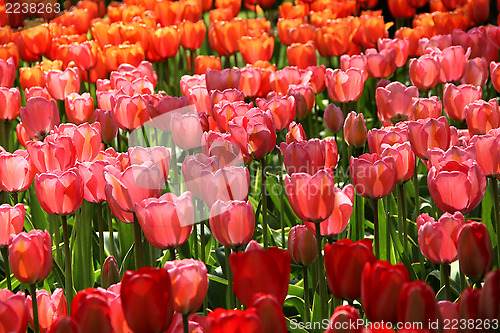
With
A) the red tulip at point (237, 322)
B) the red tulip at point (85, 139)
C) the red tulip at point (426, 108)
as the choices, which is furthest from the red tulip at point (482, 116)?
the red tulip at point (237, 322)

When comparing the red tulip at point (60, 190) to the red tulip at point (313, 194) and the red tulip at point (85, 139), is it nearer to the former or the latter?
the red tulip at point (85, 139)

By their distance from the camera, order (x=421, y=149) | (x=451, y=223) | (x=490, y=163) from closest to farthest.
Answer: (x=451, y=223) < (x=490, y=163) < (x=421, y=149)

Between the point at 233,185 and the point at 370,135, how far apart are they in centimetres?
57

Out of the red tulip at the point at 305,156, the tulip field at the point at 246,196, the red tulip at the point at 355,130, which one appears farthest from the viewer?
the red tulip at the point at 355,130

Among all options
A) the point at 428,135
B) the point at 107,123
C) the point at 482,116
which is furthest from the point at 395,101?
the point at 107,123

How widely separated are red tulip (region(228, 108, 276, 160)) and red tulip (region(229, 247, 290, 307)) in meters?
0.71

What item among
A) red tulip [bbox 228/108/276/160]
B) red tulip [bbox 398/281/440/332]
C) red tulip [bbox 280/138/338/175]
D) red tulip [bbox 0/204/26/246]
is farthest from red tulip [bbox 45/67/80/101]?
red tulip [bbox 398/281/440/332]

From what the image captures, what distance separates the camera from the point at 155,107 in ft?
7.76

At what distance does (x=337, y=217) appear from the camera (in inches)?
70.0

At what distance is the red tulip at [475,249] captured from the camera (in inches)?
54.1

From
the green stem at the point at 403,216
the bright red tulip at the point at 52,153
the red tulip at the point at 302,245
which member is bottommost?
the green stem at the point at 403,216

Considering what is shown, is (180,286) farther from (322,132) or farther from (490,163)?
(322,132)

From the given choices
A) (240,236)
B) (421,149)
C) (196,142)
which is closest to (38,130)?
(196,142)

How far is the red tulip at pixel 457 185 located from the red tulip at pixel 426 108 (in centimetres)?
68
